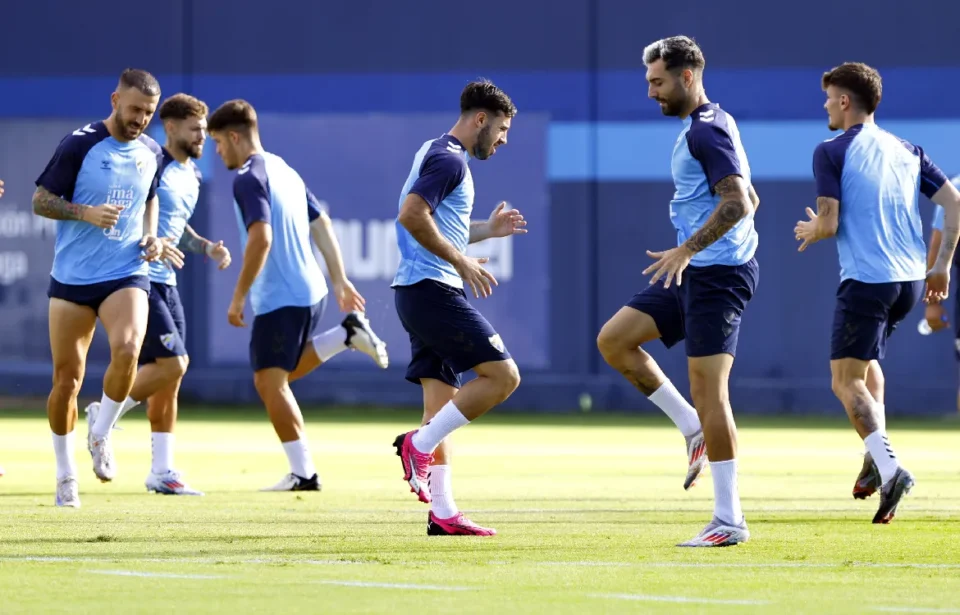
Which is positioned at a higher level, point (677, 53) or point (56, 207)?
point (677, 53)

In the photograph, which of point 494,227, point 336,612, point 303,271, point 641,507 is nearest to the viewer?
point 336,612

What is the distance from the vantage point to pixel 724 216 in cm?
756

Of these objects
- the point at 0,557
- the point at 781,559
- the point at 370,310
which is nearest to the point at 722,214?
the point at 781,559

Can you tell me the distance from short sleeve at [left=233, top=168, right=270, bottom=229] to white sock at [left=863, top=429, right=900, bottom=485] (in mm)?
3836

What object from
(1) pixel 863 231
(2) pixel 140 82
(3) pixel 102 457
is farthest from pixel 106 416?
(1) pixel 863 231

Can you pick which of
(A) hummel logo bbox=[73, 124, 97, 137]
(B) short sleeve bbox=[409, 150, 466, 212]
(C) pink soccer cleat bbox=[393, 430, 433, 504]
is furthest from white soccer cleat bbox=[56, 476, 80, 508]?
(B) short sleeve bbox=[409, 150, 466, 212]

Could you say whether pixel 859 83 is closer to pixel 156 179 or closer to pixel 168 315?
pixel 156 179

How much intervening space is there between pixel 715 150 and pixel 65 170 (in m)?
3.84

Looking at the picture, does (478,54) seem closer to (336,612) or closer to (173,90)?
(173,90)

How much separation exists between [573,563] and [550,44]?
14.5 metres

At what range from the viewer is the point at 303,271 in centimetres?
1090

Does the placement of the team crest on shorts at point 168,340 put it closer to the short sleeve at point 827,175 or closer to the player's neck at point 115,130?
the player's neck at point 115,130

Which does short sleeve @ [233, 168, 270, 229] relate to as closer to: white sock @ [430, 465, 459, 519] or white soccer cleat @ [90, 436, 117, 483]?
white soccer cleat @ [90, 436, 117, 483]

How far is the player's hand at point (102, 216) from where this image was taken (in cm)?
941
